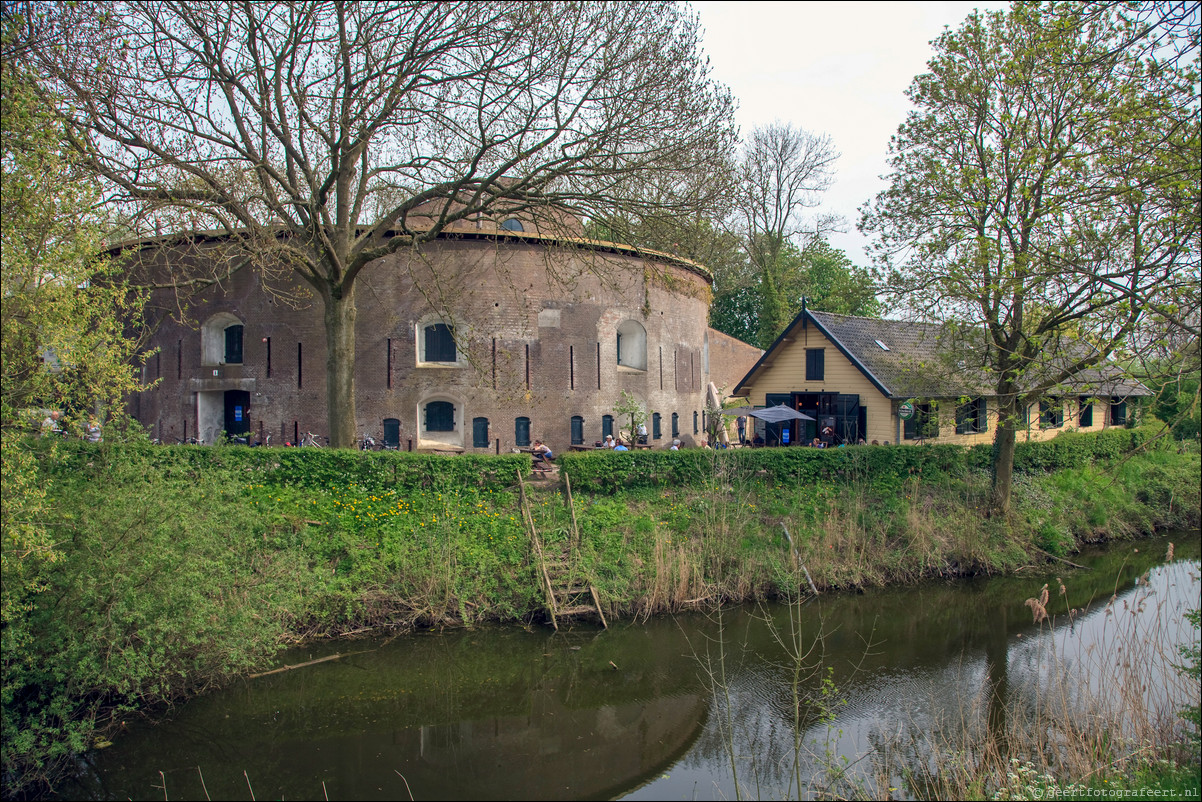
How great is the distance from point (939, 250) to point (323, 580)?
31.2ft

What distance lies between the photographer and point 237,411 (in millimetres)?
17516

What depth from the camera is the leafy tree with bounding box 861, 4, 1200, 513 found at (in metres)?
7.05

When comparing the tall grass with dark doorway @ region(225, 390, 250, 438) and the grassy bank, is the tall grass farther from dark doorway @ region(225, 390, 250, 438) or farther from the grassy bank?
dark doorway @ region(225, 390, 250, 438)

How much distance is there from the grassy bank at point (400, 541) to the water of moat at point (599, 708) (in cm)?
43

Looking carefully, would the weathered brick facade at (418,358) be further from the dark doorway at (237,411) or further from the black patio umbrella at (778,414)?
the black patio umbrella at (778,414)

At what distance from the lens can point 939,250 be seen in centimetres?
1080

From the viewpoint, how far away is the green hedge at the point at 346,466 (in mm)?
10258

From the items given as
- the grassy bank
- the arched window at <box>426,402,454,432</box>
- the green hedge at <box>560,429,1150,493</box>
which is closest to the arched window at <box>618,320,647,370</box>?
the arched window at <box>426,402,454,432</box>

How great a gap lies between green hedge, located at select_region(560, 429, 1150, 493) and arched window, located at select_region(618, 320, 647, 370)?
24.6ft

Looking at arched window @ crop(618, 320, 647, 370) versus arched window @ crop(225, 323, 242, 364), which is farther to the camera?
arched window @ crop(618, 320, 647, 370)

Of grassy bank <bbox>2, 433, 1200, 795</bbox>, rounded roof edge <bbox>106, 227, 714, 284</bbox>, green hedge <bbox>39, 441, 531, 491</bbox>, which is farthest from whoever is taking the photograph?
rounded roof edge <bbox>106, 227, 714, 284</bbox>

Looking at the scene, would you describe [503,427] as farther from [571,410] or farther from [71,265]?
[71,265]

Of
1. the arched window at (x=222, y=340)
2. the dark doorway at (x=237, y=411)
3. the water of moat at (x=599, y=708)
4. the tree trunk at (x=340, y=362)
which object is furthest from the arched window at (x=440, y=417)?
the water of moat at (x=599, y=708)

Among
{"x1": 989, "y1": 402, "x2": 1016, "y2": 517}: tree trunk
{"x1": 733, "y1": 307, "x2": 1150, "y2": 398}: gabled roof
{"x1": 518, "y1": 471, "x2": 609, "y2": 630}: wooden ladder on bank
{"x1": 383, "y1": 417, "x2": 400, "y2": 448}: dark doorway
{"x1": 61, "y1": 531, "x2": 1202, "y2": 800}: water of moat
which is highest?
{"x1": 733, "y1": 307, "x2": 1150, "y2": 398}: gabled roof
